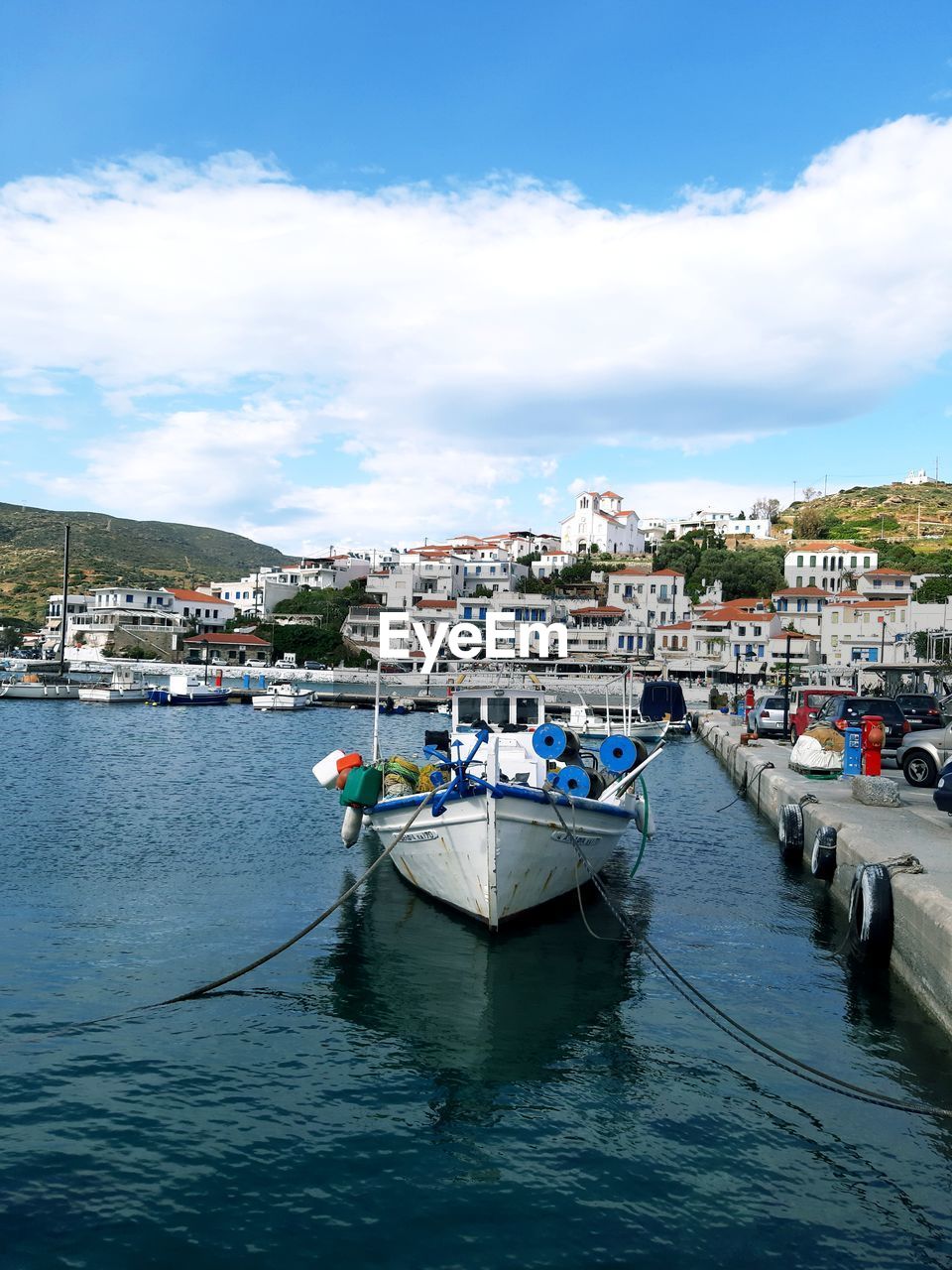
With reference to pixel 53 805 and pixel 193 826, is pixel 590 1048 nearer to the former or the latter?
pixel 193 826

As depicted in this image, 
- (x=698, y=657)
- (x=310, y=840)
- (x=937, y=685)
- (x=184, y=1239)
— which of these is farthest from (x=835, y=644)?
(x=184, y=1239)

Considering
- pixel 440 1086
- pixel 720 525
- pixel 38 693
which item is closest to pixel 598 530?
pixel 720 525

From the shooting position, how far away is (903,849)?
1552 cm

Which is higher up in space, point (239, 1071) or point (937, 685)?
point (937, 685)

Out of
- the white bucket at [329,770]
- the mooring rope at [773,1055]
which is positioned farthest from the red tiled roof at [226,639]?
the mooring rope at [773,1055]

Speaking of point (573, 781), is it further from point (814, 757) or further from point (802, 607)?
point (802, 607)

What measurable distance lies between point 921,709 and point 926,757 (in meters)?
12.7

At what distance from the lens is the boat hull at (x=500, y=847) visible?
14.6 metres

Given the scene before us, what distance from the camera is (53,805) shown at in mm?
28078

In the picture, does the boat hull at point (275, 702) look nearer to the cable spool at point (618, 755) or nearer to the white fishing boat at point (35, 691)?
the white fishing boat at point (35, 691)

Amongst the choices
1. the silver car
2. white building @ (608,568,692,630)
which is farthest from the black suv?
white building @ (608,568,692,630)

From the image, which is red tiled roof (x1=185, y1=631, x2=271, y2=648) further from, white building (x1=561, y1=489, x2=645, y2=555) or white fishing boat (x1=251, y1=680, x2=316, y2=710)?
white building (x1=561, y1=489, x2=645, y2=555)

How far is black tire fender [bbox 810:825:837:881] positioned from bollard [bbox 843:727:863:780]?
7.09 metres

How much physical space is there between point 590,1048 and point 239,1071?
3.94 m
